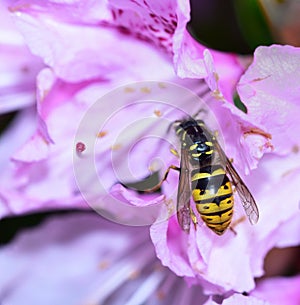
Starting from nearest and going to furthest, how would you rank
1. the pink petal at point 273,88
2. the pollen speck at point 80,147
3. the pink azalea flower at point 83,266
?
the pink petal at point 273,88, the pollen speck at point 80,147, the pink azalea flower at point 83,266

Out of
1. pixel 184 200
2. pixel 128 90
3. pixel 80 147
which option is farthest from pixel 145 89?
pixel 184 200

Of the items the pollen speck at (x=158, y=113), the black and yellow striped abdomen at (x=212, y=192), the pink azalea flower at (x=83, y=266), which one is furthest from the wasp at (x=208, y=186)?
the pink azalea flower at (x=83, y=266)

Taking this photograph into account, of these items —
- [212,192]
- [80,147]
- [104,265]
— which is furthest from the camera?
[104,265]

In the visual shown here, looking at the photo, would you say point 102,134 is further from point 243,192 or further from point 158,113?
point 243,192

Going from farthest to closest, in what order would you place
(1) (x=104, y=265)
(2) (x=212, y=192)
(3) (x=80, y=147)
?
(1) (x=104, y=265)
(3) (x=80, y=147)
(2) (x=212, y=192)

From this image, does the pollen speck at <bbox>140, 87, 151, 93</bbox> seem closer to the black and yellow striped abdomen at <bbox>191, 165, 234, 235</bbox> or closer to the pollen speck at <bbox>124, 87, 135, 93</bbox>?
the pollen speck at <bbox>124, 87, 135, 93</bbox>

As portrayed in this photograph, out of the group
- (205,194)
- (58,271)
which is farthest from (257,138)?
(58,271)

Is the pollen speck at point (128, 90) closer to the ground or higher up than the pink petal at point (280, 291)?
higher up

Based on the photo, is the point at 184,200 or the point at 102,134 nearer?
the point at 184,200

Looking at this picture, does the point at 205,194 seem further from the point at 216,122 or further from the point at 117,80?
the point at 117,80

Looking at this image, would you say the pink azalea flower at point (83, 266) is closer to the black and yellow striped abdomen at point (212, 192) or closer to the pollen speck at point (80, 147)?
the pollen speck at point (80, 147)
